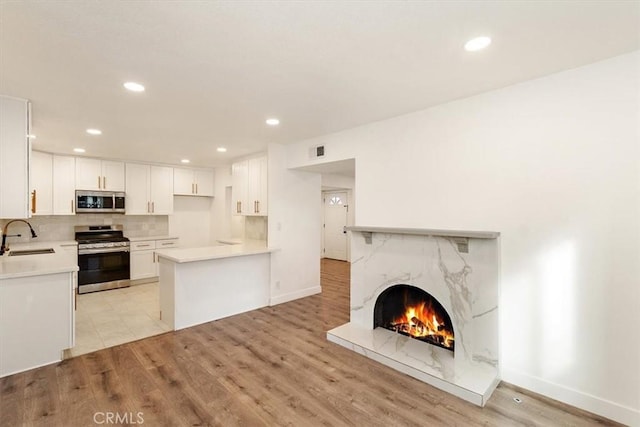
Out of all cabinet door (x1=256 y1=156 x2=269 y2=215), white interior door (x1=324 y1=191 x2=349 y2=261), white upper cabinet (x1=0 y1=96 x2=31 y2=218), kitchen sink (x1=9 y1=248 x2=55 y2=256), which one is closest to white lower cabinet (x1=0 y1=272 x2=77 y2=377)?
white upper cabinet (x1=0 y1=96 x2=31 y2=218)

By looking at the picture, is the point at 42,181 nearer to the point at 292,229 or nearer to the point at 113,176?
the point at 113,176

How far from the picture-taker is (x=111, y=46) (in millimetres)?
1908

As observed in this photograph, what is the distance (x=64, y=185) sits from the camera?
5.23 m

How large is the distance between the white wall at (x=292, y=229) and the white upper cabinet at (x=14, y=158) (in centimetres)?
273

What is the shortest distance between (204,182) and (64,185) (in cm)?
250

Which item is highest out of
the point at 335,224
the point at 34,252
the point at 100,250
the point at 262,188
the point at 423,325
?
the point at 262,188

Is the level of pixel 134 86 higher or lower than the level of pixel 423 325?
higher

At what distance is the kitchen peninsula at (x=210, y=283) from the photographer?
12.2 feet

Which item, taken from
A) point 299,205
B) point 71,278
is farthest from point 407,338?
point 71,278

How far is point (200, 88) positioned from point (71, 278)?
89.4 inches

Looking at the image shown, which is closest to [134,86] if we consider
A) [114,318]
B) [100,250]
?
[114,318]

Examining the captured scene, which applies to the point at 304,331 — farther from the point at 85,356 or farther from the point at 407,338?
the point at 85,356

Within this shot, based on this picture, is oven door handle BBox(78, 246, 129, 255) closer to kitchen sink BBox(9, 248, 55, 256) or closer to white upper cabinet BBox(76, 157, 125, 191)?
kitchen sink BBox(9, 248, 55, 256)

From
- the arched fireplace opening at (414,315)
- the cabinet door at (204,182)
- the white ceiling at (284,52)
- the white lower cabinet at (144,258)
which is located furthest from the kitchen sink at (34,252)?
the arched fireplace opening at (414,315)
